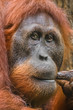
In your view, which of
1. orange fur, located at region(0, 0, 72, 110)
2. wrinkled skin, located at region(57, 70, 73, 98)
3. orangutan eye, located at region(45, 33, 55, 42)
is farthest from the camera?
orangutan eye, located at region(45, 33, 55, 42)

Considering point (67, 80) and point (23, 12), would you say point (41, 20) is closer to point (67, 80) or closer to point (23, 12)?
point (23, 12)

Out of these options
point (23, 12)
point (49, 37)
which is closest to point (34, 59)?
point (49, 37)

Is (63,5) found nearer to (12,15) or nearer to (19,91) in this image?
(12,15)

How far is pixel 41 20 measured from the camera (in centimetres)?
278

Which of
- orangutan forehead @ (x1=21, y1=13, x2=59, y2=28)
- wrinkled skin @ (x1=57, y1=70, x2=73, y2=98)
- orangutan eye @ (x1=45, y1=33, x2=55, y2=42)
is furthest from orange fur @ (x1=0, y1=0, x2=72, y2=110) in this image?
wrinkled skin @ (x1=57, y1=70, x2=73, y2=98)

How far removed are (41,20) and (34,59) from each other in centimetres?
44

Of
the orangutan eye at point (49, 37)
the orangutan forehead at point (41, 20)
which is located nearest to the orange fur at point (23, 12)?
the orangutan forehead at point (41, 20)

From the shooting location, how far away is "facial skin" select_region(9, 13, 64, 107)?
2.58 metres

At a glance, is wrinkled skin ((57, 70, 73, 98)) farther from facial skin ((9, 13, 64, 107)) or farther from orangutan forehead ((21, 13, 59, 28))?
orangutan forehead ((21, 13, 59, 28))

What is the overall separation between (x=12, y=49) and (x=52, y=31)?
454 millimetres

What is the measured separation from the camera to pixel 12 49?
2.67 metres

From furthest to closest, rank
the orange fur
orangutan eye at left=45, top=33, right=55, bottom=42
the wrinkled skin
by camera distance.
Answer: orangutan eye at left=45, top=33, right=55, bottom=42
the orange fur
the wrinkled skin

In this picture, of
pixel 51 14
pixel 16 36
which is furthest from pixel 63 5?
pixel 16 36

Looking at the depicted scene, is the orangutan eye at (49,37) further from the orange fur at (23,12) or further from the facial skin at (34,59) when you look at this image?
the orange fur at (23,12)
